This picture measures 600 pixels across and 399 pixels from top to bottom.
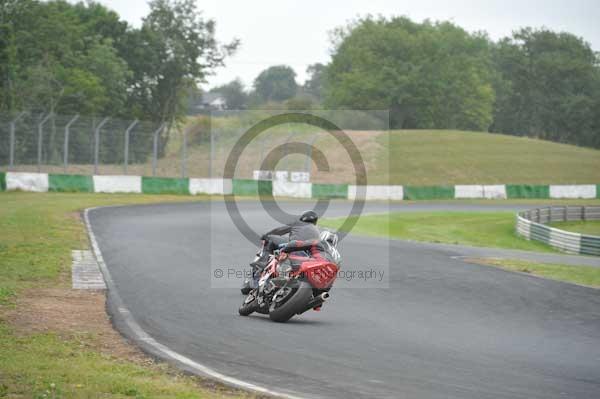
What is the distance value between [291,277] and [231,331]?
104cm

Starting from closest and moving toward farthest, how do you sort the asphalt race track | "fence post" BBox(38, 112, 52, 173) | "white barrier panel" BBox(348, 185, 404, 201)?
the asphalt race track < "fence post" BBox(38, 112, 52, 173) < "white barrier panel" BBox(348, 185, 404, 201)

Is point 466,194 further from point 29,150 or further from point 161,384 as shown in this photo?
point 161,384

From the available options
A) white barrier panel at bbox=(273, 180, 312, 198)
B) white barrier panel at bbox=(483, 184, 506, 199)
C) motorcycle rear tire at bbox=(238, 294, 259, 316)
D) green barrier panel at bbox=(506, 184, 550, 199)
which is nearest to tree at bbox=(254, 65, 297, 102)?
green barrier panel at bbox=(506, 184, 550, 199)

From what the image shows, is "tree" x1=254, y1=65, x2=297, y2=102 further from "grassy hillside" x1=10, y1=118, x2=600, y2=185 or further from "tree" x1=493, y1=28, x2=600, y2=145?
→ "grassy hillside" x1=10, y1=118, x2=600, y2=185

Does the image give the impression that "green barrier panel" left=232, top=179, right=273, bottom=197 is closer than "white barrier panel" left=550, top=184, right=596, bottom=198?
Yes

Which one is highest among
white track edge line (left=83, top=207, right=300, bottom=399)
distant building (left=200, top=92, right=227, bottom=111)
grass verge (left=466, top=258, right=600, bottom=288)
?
distant building (left=200, top=92, right=227, bottom=111)

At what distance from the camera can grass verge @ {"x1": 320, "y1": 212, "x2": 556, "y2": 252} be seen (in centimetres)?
2825

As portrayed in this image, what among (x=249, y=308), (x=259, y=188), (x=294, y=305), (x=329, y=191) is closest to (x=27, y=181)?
(x=259, y=188)

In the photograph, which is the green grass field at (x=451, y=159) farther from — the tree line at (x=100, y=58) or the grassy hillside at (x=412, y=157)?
the tree line at (x=100, y=58)

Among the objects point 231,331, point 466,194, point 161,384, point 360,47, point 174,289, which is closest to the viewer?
point 161,384

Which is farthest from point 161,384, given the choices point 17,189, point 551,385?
point 17,189

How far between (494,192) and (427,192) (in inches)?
201

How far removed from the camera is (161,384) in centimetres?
696

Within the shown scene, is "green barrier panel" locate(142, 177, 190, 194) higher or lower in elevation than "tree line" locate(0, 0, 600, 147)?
lower
